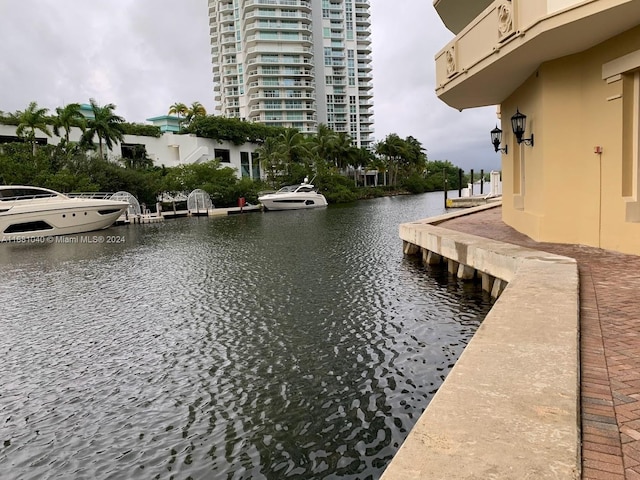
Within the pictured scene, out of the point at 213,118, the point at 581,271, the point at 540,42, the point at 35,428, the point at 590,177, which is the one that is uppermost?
the point at 213,118

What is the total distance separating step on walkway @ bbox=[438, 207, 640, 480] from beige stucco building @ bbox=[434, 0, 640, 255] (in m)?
1.81

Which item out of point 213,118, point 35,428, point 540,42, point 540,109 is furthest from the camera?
point 213,118

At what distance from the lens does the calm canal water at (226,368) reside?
471 cm

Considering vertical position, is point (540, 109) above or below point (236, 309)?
above

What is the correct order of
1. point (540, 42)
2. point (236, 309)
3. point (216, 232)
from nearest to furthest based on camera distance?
1. point (540, 42)
2. point (236, 309)
3. point (216, 232)

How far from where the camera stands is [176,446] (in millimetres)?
4898

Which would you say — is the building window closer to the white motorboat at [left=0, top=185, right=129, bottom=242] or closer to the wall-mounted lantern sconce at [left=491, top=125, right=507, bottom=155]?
the white motorboat at [left=0, top=185, right=129, bottom=242]

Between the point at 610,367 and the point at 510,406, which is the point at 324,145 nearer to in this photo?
the point at 610,367

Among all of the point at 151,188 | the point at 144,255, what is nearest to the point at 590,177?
the point at 144,255

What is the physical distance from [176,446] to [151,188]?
46044 millimetres

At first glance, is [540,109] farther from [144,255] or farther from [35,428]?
[144,255]

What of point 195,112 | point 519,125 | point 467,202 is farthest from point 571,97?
point 195,112

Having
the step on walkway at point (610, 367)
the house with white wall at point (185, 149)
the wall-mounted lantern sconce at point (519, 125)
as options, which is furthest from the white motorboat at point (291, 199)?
the step on walkway at point (610, 367)

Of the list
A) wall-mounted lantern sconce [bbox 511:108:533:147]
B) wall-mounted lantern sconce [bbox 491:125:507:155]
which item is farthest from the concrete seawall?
wall-mounted lantern sconce [bbox 491:125:507:155]
